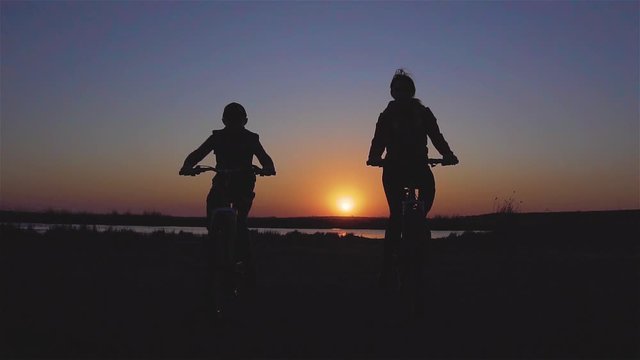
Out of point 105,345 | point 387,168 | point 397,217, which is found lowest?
point 105,345

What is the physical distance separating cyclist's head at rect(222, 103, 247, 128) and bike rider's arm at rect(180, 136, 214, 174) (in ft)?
0.90

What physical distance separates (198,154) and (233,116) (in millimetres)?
607

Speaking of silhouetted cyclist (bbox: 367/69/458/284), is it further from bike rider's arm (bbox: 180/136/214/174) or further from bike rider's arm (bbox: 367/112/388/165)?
bike rider's arm (bbox: 180/136/214/174)

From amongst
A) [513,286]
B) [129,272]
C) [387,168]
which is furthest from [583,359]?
[129,272]

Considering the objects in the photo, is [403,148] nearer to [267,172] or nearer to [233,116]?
[267,172]

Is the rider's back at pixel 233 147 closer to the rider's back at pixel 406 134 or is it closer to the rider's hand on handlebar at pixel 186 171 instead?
the rider's hand on handlebar at pixel 186 171

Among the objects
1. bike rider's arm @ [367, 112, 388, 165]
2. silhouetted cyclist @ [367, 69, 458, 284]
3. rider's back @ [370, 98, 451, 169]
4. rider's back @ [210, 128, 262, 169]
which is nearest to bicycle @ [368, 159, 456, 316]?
silhouetted cyclist @ [367, 69, 458, 284]

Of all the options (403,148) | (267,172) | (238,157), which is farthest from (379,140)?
(238,157)

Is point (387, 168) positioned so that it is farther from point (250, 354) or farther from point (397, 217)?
point (250, 354)

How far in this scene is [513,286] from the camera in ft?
32.3

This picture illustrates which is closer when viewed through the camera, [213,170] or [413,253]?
[413,253]

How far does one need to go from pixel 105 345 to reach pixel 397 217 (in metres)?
3.44

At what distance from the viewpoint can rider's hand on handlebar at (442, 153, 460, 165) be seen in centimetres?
751

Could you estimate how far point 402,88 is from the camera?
7.81 m
